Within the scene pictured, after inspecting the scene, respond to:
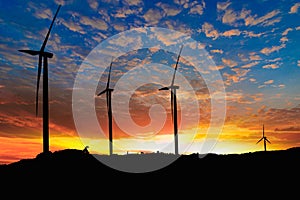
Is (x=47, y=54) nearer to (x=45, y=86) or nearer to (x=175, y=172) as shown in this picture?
(x=45, y=86)

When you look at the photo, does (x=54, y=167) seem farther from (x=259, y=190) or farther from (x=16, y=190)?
(x=259, y=190)

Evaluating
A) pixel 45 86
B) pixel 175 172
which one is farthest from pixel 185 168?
pixel 45 86

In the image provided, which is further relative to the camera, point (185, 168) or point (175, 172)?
point (185, 168)

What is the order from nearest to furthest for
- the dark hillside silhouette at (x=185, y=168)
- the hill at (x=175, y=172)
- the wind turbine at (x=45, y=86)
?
the hill at (x=175, y=172)
the dark hillside silhouette at (x=185, y=168)
the wind turbine at (x=45, y=86)

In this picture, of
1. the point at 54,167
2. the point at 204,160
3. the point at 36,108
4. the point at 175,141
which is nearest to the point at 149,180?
the point at 204,160

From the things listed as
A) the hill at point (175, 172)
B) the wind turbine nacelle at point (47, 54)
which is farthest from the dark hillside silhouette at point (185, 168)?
the wind turbine nacelle at point (47, 54)

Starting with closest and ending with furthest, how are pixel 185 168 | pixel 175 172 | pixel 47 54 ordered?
1. pixel 175 172
2. pixel 185 168
3. pixel 47 54

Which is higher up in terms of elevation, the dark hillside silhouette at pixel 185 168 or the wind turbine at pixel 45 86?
the wind turbine at pixel 45 86

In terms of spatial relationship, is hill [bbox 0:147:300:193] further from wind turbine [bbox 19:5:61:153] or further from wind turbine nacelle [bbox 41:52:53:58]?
wind turbine nacelle [bbox 41:52:53:58]

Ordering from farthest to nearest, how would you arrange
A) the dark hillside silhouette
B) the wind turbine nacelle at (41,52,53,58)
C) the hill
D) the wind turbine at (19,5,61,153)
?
1. the wind turbine nacelle at (41,52,53,58)
2. the wind turbine at (19,5,61,153)
3. the dark hillside silhouette
4. the hill

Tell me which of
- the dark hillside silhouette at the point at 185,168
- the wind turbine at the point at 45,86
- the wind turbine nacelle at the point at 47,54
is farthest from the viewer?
the wind turbine nacelle at the point at 47,54

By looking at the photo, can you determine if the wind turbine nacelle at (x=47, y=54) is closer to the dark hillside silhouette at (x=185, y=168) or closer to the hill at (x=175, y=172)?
the dark hillside silhouette at (x=185, y=168)

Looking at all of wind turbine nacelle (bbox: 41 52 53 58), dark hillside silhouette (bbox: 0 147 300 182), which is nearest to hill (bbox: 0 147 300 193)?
dark hillside silhouette (bbox: 0 147 300 182)

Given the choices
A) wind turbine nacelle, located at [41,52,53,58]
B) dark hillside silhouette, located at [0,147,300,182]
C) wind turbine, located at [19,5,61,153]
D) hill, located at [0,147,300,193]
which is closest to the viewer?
hill, located at [0,147,300,193]
